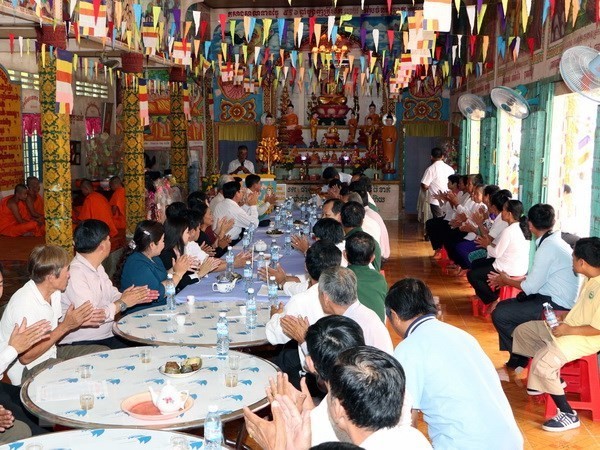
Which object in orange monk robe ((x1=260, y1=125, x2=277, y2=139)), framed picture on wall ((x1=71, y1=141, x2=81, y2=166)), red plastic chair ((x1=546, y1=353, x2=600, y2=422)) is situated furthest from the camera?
orange monk robe ((x1=260, y1=125, x2=277, y2=139))

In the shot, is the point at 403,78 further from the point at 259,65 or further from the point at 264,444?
Answer: the point at 264,444

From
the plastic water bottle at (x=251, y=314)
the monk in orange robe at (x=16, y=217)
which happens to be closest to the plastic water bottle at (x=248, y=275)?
the plastic water bottle at (x=251, y=314)

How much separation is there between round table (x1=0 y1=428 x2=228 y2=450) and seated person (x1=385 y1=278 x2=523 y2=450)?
94 centimetres

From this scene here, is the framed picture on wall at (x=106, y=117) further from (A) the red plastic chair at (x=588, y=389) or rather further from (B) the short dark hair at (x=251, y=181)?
(A) the red plastic chair at (x=588, y=389)

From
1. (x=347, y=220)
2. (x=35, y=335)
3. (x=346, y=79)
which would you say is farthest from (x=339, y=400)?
(x=346, y=79)

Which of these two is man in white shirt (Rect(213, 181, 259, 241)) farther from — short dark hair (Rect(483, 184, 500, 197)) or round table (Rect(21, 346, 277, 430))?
round table (Rect(21, 346, 277, 430))

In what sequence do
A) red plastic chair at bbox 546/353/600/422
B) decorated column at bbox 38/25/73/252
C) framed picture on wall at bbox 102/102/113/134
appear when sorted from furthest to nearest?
1. framed picture on wall at bbox 102/102/113/134
2. decorated column at bbox 38/25/73/252
3. red plastic chair at bbox 546/353/600/422

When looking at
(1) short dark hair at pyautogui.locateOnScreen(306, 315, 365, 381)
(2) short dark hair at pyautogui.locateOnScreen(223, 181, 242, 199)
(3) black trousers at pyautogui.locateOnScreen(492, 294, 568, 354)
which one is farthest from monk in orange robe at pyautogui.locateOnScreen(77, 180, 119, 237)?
(1) short dark hair at pyautogui.locateOnScreen(306, 315, 365, 381)

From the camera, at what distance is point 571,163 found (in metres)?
7.91

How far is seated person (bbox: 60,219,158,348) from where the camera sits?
16.3ft

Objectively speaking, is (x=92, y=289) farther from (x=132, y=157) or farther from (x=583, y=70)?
(x=132, y=157)

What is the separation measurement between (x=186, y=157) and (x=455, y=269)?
6630 mm

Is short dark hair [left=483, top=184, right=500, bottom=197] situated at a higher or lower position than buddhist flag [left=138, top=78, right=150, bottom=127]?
lower

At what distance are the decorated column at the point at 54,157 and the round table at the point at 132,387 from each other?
468cm
